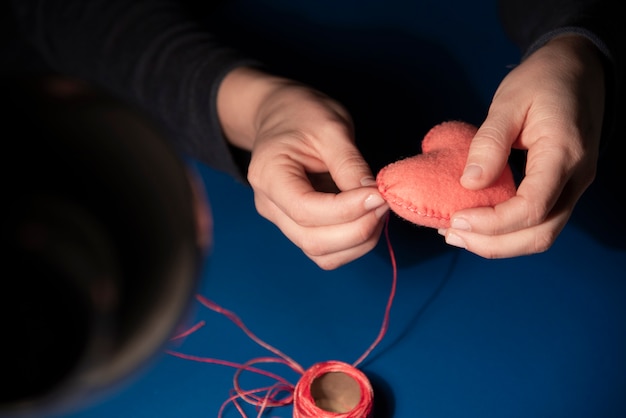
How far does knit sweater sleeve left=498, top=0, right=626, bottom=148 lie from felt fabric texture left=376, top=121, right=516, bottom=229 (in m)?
0.24

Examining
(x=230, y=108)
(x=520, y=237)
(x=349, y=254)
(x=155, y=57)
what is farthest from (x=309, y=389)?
(x=155, y=57)

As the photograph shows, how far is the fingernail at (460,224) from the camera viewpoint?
1.87ft

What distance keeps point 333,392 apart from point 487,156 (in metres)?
0.31

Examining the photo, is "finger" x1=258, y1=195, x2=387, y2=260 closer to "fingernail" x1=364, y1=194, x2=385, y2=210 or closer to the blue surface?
"fingernail" x1=364, y1=194, x2=385, y2=210

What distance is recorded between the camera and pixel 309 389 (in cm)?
66

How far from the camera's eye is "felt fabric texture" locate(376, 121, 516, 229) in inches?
22.9

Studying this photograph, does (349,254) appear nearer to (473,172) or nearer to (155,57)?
(473,172)

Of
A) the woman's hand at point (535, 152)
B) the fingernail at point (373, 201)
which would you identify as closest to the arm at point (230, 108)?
the fingernail at point (373, 201)

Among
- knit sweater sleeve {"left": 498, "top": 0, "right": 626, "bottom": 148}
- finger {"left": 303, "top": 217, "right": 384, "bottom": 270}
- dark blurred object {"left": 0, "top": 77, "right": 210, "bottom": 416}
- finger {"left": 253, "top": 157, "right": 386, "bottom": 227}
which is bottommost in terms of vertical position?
finger {"left": 303, "top": 217, "right": 384, "bottom": 270}

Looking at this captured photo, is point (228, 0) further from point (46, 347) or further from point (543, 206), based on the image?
point (46, 347)

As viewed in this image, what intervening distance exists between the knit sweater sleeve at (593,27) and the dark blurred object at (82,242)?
2.16 feet

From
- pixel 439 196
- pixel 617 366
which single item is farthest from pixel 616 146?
pixel 439 196

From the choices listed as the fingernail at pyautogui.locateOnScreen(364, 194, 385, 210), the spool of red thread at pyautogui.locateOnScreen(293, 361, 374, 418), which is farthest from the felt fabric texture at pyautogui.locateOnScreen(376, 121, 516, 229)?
the spool of red thread at pyautogui.locateOnScreen(293, 361, 374, 418)

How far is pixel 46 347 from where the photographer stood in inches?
9.3
